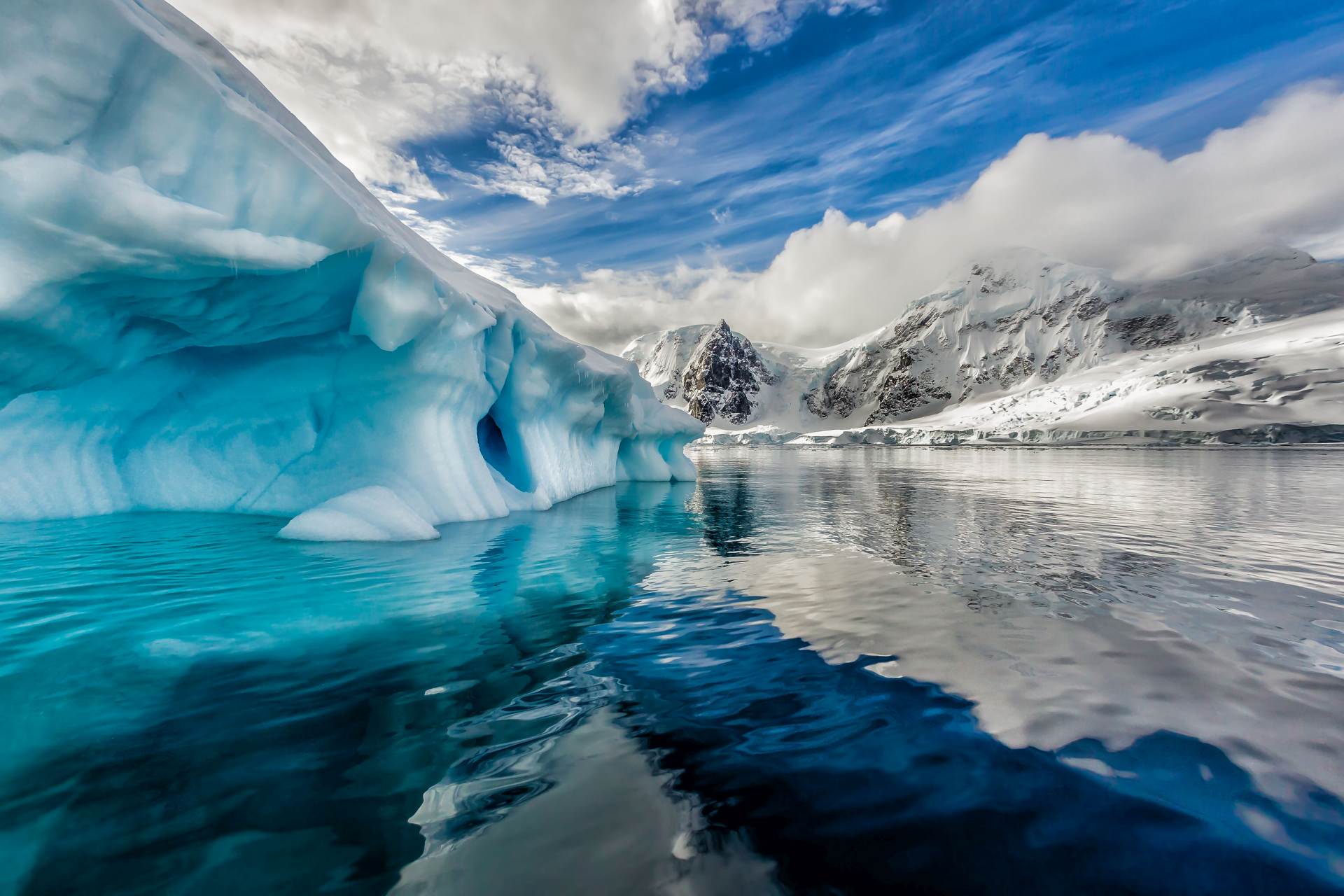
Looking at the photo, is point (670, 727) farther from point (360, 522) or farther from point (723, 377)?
point (723, 377)

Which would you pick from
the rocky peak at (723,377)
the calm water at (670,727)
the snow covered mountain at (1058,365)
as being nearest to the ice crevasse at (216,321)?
the calm water at (670,727)

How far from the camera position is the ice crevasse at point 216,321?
4688mm

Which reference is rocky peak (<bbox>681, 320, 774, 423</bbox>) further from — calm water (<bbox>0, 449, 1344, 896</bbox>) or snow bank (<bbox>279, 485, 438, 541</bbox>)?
calm water (<bbox>0, 449, 1344, 896</bbox>)

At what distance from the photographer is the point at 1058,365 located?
13012 cm

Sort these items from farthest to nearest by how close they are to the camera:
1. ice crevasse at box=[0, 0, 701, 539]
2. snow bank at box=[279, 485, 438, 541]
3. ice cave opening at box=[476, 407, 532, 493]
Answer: ice cave opening at box=[476, 407, 532, 493]
snow bank at box=[279, 485, 438, 541]
ice crevasse at box=[0, 0, 701, 539]

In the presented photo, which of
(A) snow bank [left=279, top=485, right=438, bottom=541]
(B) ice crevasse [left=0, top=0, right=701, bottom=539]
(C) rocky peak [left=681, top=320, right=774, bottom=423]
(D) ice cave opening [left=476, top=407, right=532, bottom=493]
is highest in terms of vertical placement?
(C) rocky peak [left=681, top=320, right=774, bottom=423]

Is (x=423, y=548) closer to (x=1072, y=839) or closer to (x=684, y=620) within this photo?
(x=684, y=620)

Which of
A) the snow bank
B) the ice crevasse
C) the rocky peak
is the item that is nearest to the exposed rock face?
the rocky peak

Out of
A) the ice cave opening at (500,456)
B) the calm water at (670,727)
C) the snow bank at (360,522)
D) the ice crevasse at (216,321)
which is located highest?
the ice crevasse at (216,321)

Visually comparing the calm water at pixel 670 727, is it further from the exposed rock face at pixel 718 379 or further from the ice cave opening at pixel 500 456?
the exposed rock face at pixel 718 379

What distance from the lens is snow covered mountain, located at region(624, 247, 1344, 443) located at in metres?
58.1

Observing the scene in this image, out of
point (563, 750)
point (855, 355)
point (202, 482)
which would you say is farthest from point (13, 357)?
point (855, 355)

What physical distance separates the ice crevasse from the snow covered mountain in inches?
2639

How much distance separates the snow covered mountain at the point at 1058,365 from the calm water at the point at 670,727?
220ft
